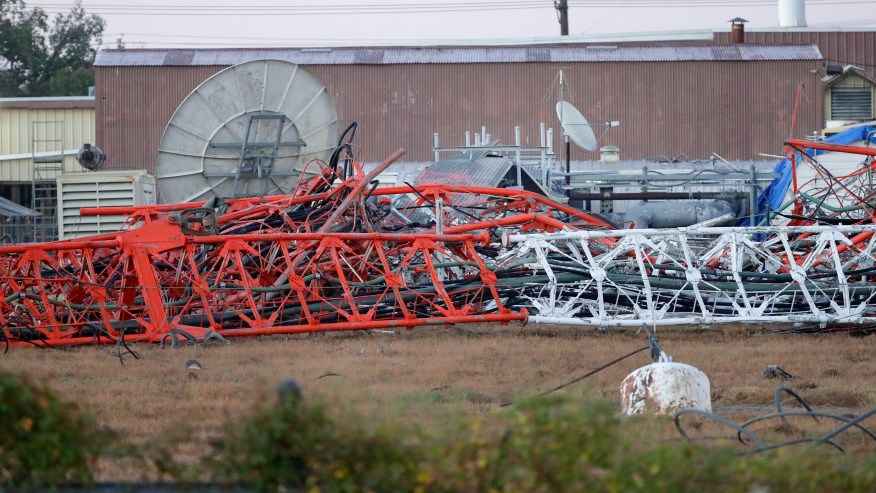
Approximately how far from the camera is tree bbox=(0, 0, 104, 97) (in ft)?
253

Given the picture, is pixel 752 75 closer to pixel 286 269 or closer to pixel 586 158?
pixel 586 158

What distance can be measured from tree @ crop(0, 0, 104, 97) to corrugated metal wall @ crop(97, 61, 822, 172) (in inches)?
1117

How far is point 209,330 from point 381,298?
231 cm

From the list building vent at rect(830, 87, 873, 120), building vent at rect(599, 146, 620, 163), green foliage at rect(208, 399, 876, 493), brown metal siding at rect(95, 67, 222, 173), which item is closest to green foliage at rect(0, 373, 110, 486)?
green foliage at rect(208, 399, 876, 493)

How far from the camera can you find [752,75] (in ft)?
161

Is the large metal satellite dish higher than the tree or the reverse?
the reverse

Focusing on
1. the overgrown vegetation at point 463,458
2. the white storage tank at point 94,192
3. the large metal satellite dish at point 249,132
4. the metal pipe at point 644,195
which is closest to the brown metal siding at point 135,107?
the white storage tank at point 94,192

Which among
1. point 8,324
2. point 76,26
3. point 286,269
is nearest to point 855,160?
point 286,269

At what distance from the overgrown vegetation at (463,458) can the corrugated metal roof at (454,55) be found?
1702 inches

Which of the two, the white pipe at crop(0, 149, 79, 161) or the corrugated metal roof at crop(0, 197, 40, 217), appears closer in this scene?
the corrugated metal roof at crop(0, 197, 40, 217)

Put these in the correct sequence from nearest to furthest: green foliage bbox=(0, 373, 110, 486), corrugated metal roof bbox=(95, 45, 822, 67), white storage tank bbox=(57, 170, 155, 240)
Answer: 1. green foliage bbox=(0, 373, 110, 486)
2. white storage tank bbox=(57, 170, 155, 240)
3. corrugated metal roof bbox=(95, 45, 822, 67)

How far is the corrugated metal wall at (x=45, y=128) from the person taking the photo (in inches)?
1996

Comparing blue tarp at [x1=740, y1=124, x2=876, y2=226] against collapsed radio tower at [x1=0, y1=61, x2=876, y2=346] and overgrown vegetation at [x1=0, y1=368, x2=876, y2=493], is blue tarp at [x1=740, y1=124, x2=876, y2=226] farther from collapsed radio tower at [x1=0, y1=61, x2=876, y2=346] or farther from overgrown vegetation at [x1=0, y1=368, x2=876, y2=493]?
overgrown vegetation at [x1=0, y1=368, x2=876, y2=493]

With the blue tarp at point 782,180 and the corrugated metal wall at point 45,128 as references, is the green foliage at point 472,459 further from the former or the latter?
the corrugated metal wall at point 45,128
